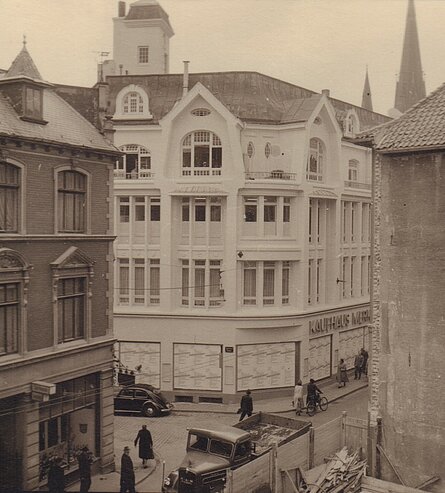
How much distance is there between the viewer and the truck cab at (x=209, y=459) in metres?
17.2

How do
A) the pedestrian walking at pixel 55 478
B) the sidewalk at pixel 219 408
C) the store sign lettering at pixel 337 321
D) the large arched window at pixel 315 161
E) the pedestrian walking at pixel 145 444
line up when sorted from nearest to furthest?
the pedestrian walking at pixel 55 478 < the sidewalk at pixel 219 408 < the pedestrian walking at pixel 145 444 < the large arched window at pixel 315 161 < the store sign lettering at pixel 337 321

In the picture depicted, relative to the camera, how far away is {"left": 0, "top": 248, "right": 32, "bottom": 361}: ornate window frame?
17945mm

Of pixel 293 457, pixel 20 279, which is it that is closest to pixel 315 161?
pixel 293 457

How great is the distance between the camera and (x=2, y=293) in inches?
709

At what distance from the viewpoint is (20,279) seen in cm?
1836

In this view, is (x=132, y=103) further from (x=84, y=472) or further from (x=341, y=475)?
(x=341, y=475)

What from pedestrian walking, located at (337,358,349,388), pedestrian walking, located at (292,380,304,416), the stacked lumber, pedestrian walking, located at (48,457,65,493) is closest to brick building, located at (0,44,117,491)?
pedestrian walking, located at (48,457,65,493)

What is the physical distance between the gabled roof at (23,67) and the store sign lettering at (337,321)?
20.2 meters

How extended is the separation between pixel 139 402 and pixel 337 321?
13358 millimetres

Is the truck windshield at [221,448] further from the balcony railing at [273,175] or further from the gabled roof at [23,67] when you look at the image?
the balcony railing at [273,175]

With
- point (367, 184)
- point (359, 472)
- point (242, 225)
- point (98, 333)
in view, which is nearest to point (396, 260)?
point (359, 472)

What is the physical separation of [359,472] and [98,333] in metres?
9.20

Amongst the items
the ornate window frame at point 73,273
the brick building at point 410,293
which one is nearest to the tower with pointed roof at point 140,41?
the ornate window frame at point 73,273

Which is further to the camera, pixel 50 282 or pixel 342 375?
pixel 342 375
